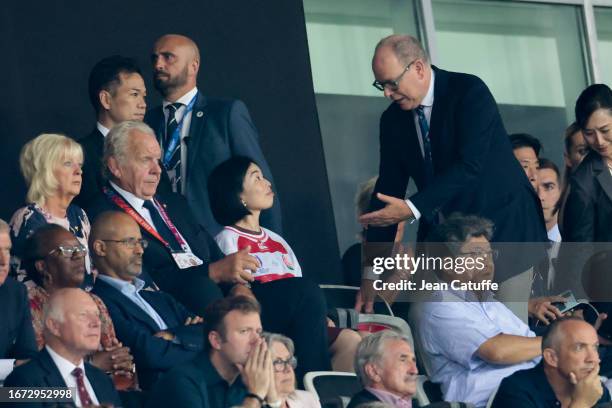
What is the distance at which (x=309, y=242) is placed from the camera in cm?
1002

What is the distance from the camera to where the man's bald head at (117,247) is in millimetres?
6742

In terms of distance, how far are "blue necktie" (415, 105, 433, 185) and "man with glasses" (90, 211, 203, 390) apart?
1.42 meters

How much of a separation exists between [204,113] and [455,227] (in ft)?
5.06

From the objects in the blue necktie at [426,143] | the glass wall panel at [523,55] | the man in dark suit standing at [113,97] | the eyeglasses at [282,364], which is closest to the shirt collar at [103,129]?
the man in dark suit standing at [113,97]

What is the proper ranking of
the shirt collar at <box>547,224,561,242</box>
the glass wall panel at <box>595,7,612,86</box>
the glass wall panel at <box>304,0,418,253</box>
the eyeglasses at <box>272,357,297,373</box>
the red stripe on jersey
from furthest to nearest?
the glass wall panel at <box>595,7,612,86</box>, the glass wall panel at <box>304,0,418,253</box>, the shirt collar at <box>547,224,561,242</box>, the red stripe on jersey, the eyeglasses at <box>272,357,297,373</box>

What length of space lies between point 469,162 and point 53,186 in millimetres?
1832

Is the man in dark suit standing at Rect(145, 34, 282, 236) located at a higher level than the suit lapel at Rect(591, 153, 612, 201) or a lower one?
higher

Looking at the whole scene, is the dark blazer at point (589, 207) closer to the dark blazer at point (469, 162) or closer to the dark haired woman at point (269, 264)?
the dark blazer at point (469, 162)

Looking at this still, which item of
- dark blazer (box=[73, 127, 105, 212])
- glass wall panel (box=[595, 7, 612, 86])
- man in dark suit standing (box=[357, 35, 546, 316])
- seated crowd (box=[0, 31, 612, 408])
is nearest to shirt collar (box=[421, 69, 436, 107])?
man in dark suit standing (box=[357, 35, 546, 316])

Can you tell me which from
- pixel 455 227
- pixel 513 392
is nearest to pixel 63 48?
pixel 455 227

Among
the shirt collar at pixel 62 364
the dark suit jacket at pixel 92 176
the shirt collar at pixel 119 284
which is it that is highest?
the dark suit jacket at pixel 92 176

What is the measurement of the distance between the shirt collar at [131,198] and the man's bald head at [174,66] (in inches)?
40.4

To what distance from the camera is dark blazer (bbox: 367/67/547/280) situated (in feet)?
25.0

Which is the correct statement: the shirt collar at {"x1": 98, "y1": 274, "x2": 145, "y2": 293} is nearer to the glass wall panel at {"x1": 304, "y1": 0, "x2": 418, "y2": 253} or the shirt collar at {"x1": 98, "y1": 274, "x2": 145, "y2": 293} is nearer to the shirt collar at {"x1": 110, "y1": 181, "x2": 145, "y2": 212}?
the shirt collar at {"x1": 110, "y1": 181, "x2": 145, "y2": 212}
